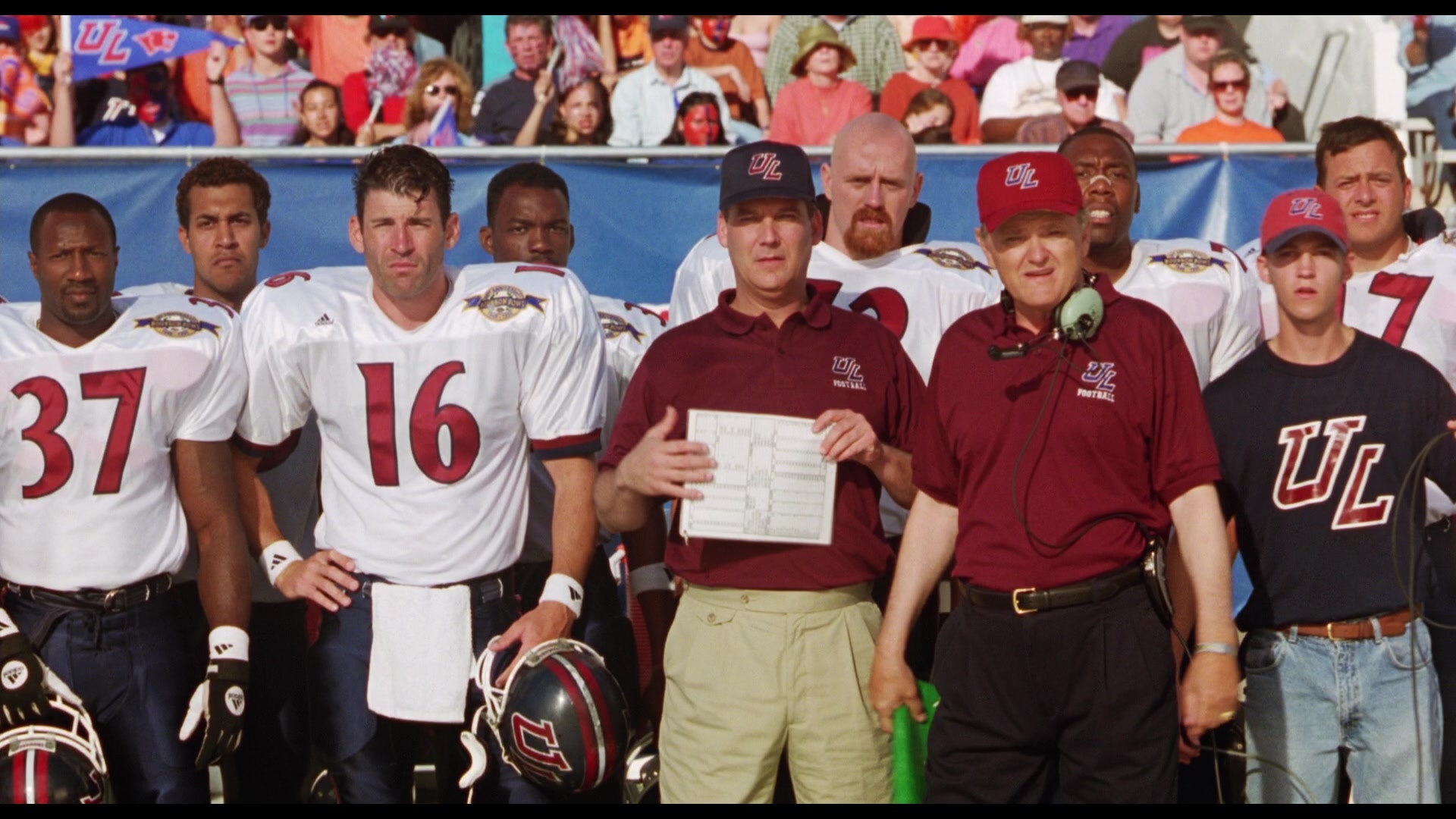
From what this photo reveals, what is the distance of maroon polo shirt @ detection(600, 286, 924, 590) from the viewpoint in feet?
14.8

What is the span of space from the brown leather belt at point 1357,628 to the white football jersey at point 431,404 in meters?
2.10

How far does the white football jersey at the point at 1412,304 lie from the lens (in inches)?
212

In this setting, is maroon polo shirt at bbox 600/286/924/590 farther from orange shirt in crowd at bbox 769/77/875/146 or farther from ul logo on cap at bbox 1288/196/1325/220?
orange shirt in crowd at bbox 769/77/875/146

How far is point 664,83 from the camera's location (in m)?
9.41

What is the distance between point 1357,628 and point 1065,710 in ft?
3.50

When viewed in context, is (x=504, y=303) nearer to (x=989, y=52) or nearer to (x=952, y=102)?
(x=952, y=102)

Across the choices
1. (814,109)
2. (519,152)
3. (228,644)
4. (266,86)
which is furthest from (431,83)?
(228,644)

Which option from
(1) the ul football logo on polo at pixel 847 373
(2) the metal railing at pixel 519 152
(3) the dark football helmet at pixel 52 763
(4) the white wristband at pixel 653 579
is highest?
(2) the metal railing at pixel 519 152

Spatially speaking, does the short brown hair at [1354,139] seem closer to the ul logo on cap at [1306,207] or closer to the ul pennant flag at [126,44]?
the ul logo on cap at [1306,207]

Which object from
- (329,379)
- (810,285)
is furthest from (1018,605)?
(329,379)

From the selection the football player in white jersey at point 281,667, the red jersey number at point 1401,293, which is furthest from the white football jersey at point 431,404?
the red jersey number at point 1401,293

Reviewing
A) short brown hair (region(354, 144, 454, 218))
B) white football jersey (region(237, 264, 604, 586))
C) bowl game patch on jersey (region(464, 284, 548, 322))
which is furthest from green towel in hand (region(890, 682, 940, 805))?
short brown hair (region(354, 144, 454, 218))

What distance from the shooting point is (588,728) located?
4723 millimetres

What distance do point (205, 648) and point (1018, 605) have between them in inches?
112
